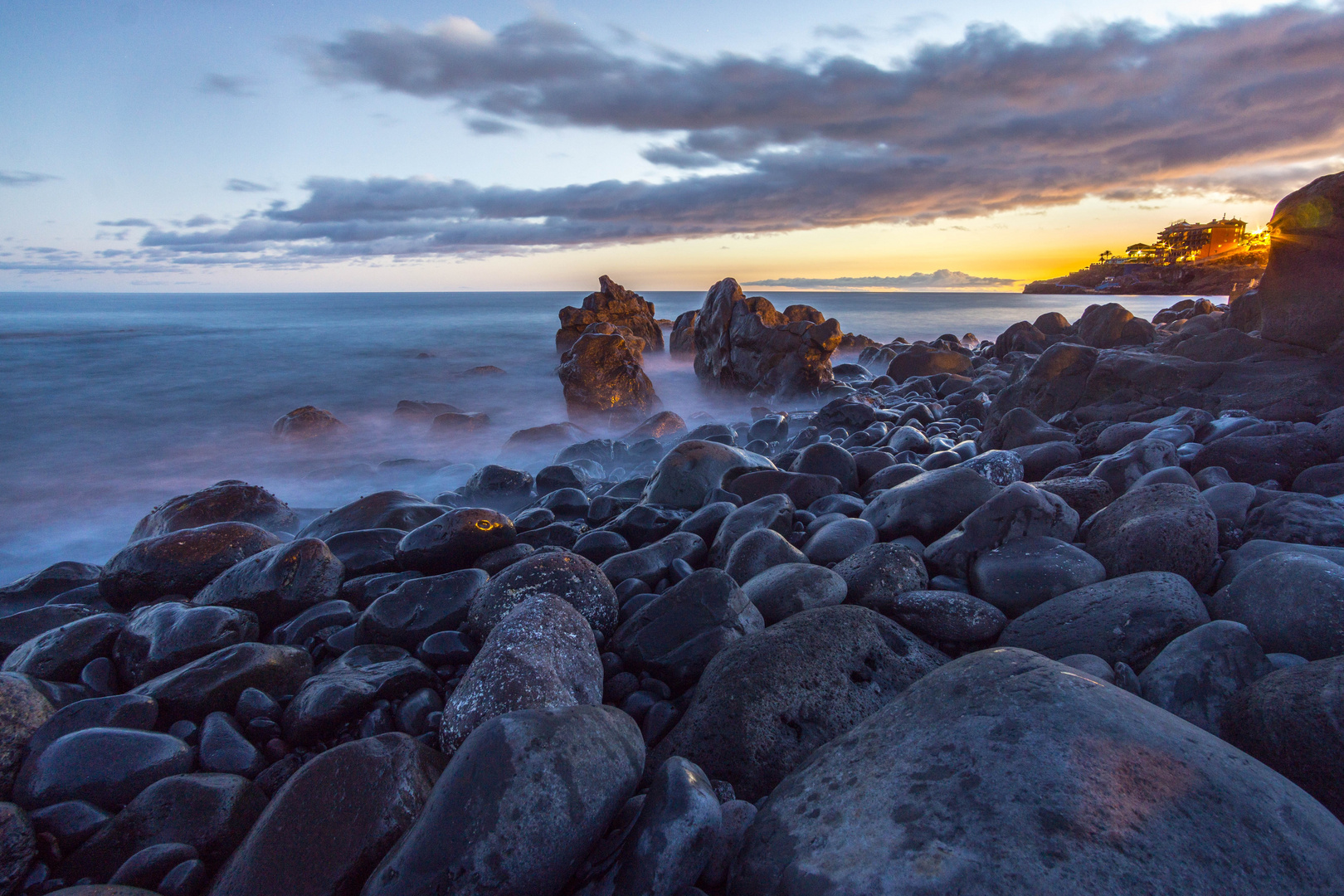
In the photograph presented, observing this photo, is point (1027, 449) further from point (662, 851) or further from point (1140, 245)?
point (1140, 245)

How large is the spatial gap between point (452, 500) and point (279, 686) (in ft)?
Answer: 14.9

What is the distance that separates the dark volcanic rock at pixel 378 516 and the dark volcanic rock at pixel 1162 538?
→ 4453 mm


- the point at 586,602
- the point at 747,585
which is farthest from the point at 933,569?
the point at 586,602

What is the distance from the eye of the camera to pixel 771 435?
9.79 metres

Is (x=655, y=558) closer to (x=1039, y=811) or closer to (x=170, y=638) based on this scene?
(x=170, y=638)

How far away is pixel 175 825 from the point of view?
6.58ft

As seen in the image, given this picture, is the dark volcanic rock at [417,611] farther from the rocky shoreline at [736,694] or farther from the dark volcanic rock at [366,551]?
the dark volcanic rock at [366,551]

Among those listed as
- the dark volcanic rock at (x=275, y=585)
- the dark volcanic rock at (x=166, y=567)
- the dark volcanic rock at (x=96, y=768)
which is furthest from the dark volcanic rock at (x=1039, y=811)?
the dark volcanic rock at (x=166, y=567)

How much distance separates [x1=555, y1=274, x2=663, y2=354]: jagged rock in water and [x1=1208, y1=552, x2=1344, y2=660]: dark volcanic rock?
1786 cm

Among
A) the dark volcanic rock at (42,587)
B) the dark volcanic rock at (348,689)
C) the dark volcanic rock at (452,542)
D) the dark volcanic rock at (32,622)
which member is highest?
the dark volcanic rock at (452,542)

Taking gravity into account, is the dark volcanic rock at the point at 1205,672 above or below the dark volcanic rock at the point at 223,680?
above

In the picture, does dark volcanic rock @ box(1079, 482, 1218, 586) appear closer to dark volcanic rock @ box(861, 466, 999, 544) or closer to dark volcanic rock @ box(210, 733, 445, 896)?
dark volcanic rock @ box(861, 466, 999, 544)

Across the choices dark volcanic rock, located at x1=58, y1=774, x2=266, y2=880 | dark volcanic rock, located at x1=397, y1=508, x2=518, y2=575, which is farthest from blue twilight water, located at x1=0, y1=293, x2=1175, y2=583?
dark volcanic rock, located at x1=58, y1=774, x2=266, y2=880

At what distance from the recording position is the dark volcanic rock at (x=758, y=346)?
1384 cm
